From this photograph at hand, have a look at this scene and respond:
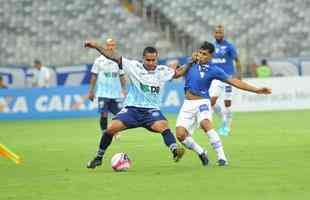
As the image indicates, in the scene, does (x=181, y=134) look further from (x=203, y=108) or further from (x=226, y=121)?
(x=226, y=121)

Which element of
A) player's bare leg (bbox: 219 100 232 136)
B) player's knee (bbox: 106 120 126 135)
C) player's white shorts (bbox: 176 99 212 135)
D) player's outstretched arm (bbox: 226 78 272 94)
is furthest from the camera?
player's bare leg (bbox: 219 100 232 136)

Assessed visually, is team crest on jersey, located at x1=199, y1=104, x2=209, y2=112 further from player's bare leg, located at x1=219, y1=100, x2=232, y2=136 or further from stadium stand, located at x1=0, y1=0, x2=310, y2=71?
stadium stand, located at x1=0, y1=0, x2=310, y2=71

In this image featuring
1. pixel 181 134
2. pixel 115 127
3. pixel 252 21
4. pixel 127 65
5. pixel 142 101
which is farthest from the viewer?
pixel 252 21

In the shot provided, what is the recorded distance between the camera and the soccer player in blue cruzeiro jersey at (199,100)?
1420 cm

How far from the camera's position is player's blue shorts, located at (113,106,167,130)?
45.3 feet

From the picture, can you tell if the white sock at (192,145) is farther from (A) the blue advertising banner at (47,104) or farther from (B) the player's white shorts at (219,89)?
(A) the blue advertising banner at (47,104)

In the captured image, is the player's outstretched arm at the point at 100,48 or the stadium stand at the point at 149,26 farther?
the stadium stand at the point at 149,26

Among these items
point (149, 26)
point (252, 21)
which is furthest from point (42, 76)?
point (252, 21)

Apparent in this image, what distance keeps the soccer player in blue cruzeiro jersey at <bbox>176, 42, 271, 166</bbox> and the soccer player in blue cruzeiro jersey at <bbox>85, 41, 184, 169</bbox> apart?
48 cm

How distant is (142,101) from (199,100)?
3.69ft

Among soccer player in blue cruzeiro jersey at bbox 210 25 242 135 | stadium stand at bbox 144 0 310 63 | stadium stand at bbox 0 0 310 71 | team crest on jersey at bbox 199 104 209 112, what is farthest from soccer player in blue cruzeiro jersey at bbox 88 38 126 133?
stadium stand at bbox 144 0 310 63

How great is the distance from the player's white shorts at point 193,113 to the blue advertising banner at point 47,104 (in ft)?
53.3

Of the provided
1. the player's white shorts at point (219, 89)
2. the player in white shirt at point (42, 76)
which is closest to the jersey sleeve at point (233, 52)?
the player's white shorts at point (219, 89)

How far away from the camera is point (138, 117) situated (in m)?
13.9
